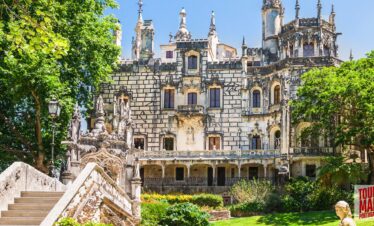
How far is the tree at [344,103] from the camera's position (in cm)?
3331

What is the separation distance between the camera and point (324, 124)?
36812mm

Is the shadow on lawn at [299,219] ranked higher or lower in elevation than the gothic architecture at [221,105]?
lower

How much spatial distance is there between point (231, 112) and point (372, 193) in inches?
1172

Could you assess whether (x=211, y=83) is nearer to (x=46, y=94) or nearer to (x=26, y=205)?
(x=46, y=94)

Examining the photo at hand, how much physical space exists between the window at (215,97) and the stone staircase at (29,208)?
31203 mm

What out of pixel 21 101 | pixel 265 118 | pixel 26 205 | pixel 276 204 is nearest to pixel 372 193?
pixel 26 205

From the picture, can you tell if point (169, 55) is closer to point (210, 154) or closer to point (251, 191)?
point (210, 154)

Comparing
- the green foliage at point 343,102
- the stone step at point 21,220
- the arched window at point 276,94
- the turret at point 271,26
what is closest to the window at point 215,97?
the arched window at point 276,94

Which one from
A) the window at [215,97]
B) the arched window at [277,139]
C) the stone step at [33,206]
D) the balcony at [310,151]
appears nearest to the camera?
the stone step at [33,206]

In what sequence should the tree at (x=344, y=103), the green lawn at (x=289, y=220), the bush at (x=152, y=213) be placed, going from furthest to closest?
1. the tree at (x=344, y=103)
2. the green lawn at (x=289, y=220)
3. the bush at (x=152, y=213)

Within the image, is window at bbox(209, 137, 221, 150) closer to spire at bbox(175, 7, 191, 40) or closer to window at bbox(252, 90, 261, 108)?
window at bbox(252, 90, 261, 108)

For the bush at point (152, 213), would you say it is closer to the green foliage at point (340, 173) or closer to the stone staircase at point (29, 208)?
the stone staircase at point (29, 208)

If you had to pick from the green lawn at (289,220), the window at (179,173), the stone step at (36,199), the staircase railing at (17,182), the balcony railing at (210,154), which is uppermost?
the balcony railing at (210,154)

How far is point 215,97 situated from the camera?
153 feet
